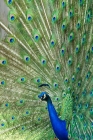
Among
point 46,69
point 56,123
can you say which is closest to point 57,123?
point 56,123

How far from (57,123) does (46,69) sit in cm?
54

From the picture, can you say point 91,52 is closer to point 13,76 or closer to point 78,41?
point 78,41

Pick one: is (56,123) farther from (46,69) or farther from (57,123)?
(46,69)

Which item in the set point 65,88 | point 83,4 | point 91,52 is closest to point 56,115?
point 65,88

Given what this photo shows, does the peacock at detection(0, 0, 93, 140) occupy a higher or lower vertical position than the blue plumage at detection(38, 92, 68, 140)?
higher

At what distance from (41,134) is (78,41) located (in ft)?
3.42

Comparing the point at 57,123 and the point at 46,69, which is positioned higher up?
the point at 46,69

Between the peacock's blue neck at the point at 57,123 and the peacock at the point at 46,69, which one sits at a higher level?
the peacock at the point at 46,69

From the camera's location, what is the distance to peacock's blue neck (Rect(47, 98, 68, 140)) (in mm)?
3382

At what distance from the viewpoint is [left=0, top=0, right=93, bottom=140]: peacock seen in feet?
11.0

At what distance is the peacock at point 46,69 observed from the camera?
3344 millimetres

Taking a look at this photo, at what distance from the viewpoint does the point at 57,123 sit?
3.45m

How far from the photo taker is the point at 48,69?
11.5ft

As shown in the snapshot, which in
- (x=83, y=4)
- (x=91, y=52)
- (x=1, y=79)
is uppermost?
(x=83, y=4)
